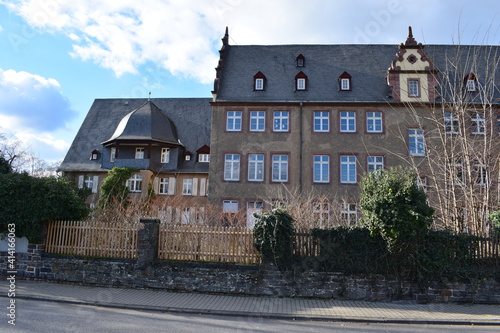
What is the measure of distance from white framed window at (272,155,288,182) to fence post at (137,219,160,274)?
43.7ft

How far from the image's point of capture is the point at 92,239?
1176cm

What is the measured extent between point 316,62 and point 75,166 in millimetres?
21617

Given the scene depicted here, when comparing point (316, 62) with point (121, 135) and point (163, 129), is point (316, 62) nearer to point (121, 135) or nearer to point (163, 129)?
point (163, 129)

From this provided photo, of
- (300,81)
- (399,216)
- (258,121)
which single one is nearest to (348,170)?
(258,121)

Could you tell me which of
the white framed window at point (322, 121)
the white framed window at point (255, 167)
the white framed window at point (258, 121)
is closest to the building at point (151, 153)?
the white framed window at point (255, 167)

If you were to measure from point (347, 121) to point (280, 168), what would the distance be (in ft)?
17.7

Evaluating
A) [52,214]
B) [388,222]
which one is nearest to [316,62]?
[388,222]

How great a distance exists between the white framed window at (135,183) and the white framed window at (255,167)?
957 cm

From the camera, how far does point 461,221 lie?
1318cm

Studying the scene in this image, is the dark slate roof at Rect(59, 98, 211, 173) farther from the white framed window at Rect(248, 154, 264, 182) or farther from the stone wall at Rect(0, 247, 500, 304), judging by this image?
the stone wall at Rect(0, 247, 500, 304)

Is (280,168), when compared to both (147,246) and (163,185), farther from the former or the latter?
(147,246)

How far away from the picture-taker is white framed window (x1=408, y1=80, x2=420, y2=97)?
2393 cm

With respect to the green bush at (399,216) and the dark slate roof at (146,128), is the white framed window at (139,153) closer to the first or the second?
the dark slate roof at (146,128)

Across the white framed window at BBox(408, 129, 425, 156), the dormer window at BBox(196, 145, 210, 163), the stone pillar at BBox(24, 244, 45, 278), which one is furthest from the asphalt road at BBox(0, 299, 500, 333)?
the dormer window at BBox(196, 145, 210, 163)
